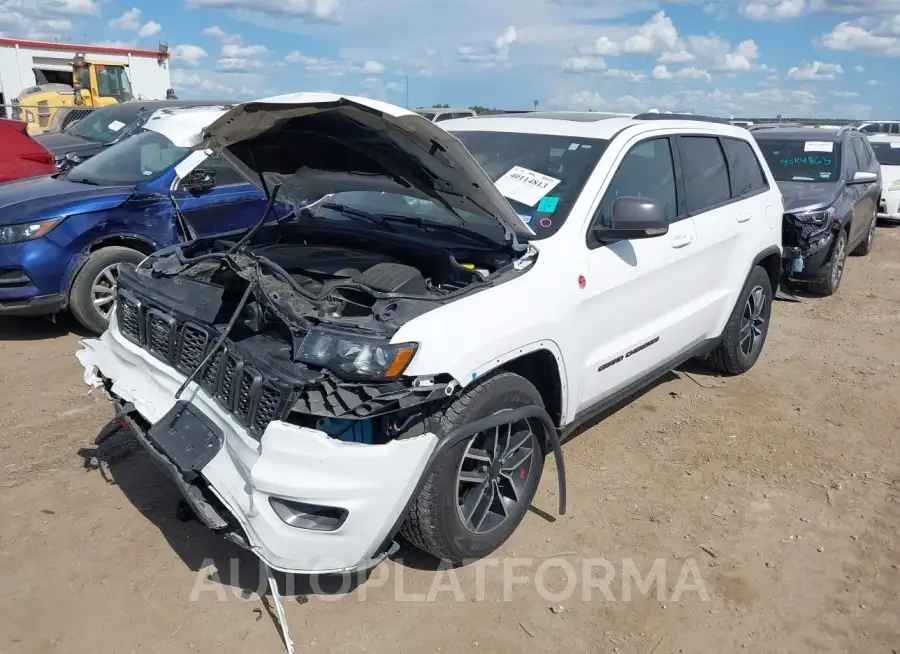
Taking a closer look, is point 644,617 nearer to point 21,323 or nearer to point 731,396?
point 731,396

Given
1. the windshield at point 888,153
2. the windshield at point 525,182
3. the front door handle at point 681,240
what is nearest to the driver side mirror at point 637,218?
the windshield at point 525,182

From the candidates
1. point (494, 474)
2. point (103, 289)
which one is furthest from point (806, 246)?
point (103, 289)

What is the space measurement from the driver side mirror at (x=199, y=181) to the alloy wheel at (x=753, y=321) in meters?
4.43

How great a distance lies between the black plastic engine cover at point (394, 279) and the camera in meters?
3.03

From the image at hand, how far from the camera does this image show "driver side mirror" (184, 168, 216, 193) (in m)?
6.11

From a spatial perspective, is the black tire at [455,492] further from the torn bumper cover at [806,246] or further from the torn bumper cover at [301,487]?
the torn bumper cover at [806,246]

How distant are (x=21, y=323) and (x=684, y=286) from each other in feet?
18.6

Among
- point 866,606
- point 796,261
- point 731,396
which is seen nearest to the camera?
point 866,606

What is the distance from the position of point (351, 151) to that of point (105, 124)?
10.5 meters

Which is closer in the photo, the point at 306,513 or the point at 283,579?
the point at 306,513

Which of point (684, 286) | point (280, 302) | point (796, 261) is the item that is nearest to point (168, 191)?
A: point (280, 302)

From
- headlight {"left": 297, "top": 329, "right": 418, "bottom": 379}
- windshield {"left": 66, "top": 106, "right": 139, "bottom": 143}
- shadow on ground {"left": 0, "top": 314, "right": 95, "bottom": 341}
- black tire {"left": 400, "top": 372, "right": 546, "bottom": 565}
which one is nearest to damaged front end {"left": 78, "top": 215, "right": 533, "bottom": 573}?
headlight {"left": 297, "top": 329, "right": 418, "bottom": 379}

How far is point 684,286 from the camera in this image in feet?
13.8

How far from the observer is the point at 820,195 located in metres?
7.97
